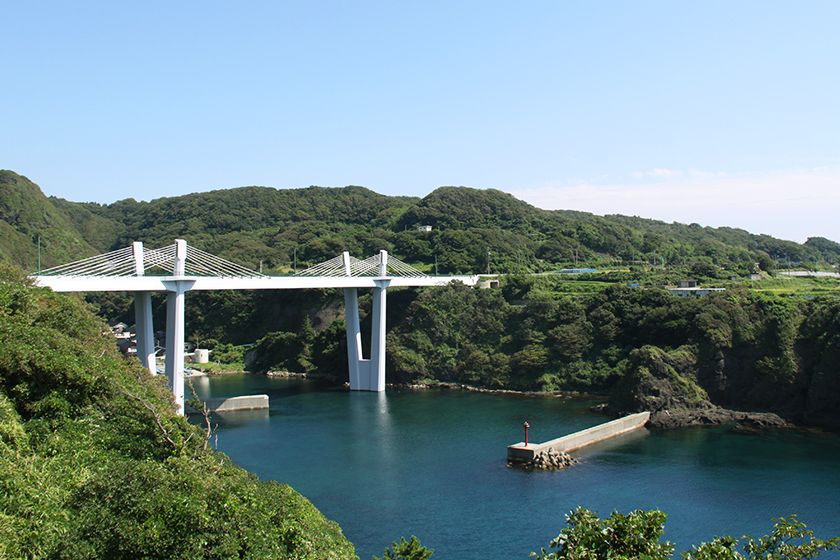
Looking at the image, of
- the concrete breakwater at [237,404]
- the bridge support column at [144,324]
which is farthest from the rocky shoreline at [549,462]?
the bridge support column at [144,324]

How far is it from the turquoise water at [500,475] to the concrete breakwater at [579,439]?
0.55 meters

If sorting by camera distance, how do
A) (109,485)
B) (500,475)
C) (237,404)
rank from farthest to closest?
(237,404) → (500,475) → (109,485)

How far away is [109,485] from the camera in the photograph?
8469 millimetres

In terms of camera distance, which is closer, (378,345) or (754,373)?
(754,373)

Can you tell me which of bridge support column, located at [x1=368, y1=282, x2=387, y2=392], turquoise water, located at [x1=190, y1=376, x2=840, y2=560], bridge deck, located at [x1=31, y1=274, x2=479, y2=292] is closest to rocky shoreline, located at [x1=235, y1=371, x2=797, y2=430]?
turquoise water, located at [x1=190, y1=376, x2=840, y2=560]

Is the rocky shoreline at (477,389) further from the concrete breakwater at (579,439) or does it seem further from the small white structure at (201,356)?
the small white structure at (201,356)

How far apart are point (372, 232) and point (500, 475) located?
4409 centimetres

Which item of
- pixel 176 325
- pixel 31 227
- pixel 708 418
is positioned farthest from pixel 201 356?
pixel 31 227

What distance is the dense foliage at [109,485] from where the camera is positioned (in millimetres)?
7688

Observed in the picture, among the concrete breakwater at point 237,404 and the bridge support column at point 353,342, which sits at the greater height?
the bridge support column at point 353,342

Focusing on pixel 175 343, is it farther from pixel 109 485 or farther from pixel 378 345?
pixel 109 485

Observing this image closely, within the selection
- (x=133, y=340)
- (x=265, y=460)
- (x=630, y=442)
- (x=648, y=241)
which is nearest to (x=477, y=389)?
(x=630, y=442)

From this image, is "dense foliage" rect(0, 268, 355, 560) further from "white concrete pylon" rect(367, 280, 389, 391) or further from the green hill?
Result: the green hill

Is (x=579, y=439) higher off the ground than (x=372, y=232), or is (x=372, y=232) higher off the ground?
(x=372, y=232)
